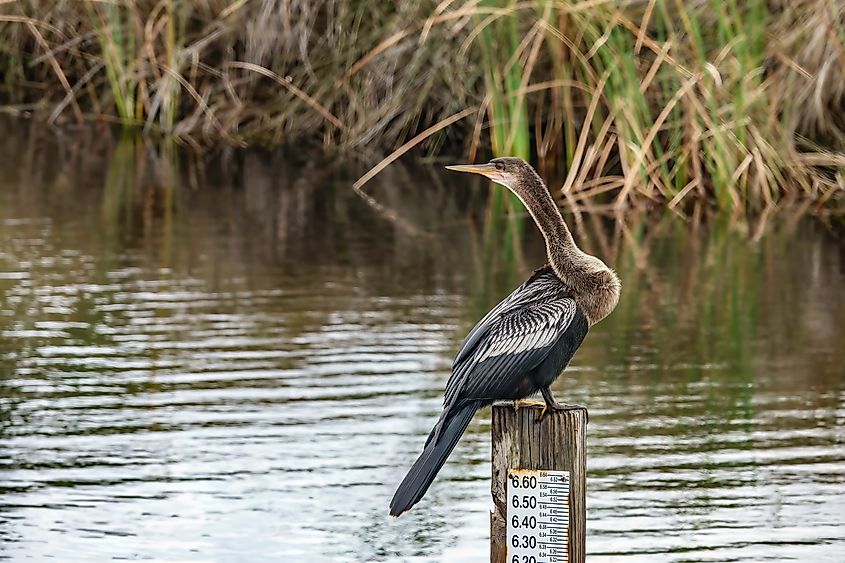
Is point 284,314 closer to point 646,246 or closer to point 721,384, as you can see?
point 721,384

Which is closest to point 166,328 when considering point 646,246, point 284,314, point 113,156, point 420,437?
point 284,314

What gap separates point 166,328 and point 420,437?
6.81ft

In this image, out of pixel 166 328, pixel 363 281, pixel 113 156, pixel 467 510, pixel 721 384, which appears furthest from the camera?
pixel 113 156

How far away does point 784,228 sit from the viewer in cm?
1070

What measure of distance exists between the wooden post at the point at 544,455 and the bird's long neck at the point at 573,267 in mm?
336

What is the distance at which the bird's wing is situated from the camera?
3781 mm

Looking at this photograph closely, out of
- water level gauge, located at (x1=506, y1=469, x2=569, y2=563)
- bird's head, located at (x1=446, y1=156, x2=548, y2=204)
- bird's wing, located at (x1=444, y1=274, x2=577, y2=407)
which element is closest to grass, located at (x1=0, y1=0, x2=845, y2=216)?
bird's head, located at (x1=446, y1=156, x2=548, y2=204)

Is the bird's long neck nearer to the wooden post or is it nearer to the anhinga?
the anhinga

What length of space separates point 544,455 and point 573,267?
0.50m

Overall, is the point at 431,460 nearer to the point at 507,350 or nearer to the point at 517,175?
the point at 507,350

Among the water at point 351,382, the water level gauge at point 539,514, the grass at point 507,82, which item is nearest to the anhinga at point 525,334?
the water level gauge at point 539,514

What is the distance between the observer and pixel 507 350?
3.83 meters

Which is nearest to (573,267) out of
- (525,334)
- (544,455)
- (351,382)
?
(525,334)

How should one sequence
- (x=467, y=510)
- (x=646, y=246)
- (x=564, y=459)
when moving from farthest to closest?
Result: (x=646, y=246)
(x=467, y=510)
(x=564, y=459)
